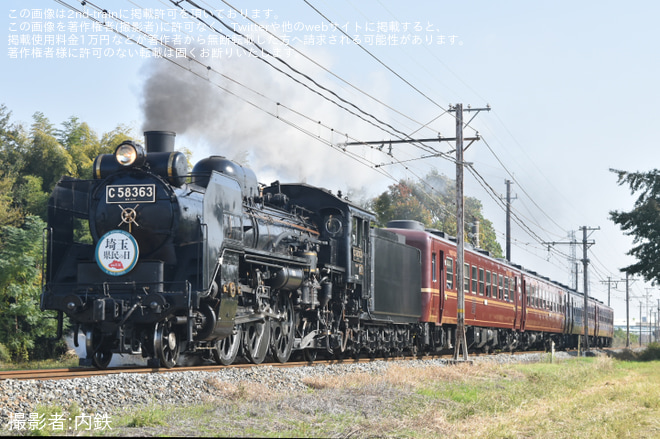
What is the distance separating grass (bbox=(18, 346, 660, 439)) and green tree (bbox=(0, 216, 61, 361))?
18227 millimetres

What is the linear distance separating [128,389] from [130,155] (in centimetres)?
461

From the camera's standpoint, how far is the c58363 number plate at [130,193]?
12.6 m

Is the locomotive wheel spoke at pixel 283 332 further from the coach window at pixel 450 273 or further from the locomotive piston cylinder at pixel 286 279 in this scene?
the coach window at pixel 450 273

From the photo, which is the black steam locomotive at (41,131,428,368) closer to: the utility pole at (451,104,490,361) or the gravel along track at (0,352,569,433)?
the gravel along track at (0,352,569,433)

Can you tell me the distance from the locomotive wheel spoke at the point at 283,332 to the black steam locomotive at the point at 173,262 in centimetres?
2

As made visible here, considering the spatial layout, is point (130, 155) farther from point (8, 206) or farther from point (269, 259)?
point (8, 206)

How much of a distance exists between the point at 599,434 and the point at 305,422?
385cm

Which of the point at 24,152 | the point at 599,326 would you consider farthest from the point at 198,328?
the point at 599,326

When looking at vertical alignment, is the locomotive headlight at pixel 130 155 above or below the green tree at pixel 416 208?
below

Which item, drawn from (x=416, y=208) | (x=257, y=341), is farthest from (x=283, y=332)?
(x=416, y=208)

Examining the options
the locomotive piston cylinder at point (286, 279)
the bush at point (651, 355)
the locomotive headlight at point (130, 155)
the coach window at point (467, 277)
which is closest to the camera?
the locomotive headlight at point (130, 155)

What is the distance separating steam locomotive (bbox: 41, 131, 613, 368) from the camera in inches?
484

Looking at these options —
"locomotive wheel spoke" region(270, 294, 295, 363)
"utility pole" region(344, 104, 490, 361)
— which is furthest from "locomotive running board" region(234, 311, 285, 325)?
"utility pole" region(344, 104, 490, 361)

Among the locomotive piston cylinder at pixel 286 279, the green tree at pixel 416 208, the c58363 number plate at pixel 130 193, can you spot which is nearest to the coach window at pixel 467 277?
the locomotive piston cylinder at pixel 286 279
